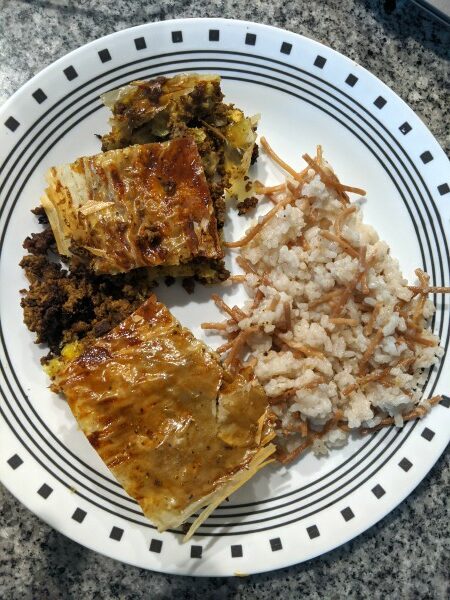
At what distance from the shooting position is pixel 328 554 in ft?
10.4

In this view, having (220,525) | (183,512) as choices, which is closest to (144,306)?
(183,512)

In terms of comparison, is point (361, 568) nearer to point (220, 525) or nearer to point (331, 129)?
point (220, 525)

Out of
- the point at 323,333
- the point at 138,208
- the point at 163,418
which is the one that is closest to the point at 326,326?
the point at 323,333

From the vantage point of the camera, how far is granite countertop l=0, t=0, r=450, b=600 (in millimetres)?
3107

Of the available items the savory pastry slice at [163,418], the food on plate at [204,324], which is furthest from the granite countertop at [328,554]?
the savory pastry slice at [163,418]

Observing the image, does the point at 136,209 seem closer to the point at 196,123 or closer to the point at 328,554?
the point at 196,123

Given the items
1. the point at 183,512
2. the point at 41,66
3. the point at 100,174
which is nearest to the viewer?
the point at 183,512

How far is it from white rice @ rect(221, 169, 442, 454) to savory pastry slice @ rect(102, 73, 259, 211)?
343 millimetres

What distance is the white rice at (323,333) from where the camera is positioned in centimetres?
289

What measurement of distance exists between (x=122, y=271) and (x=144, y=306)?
0.22 meters

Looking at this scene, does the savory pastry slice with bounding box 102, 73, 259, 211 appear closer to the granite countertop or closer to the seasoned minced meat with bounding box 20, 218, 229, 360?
the seasoned minced meat with bounding box 20, 218, 229, 360

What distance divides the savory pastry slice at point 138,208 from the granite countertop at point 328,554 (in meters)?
0.92

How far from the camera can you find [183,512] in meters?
2.63

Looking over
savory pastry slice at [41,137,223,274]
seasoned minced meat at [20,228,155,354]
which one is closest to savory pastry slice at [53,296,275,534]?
seasoned minced meat at [20,228,155,354]
